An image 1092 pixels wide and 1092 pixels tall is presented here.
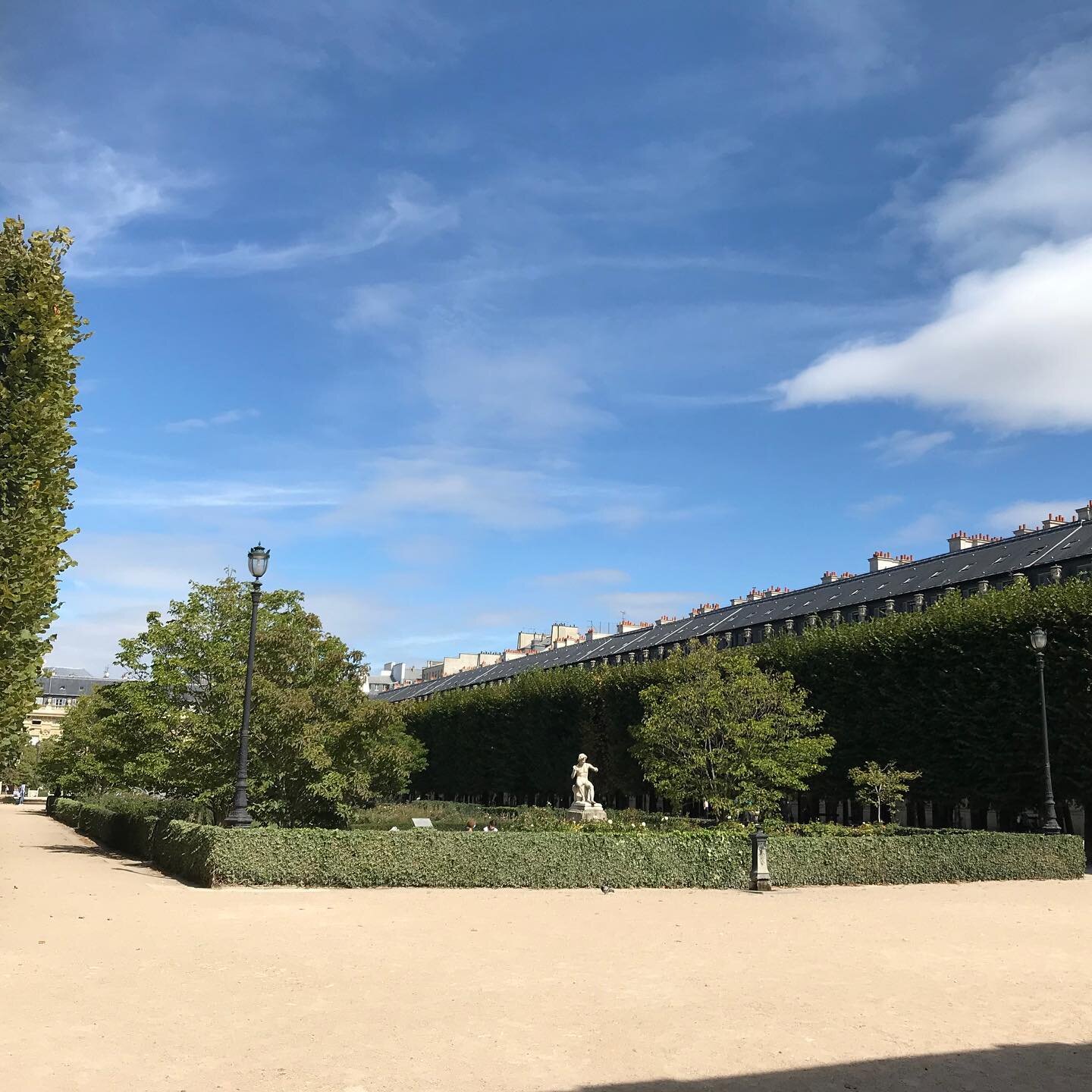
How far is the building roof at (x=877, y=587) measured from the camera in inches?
1891

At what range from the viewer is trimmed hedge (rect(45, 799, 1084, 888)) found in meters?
21.8

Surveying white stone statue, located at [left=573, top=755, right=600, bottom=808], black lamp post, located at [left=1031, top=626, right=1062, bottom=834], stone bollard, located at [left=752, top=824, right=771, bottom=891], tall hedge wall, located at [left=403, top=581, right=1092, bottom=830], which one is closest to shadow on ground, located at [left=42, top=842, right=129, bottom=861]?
white stone statue, located at [left=573, top=755, right=600, bottom=808]

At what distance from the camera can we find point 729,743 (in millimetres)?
35781

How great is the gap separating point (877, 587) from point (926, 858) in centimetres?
3281

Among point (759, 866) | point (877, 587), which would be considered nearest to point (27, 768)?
point (877, 587)

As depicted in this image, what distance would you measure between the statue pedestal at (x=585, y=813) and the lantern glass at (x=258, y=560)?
584 inches

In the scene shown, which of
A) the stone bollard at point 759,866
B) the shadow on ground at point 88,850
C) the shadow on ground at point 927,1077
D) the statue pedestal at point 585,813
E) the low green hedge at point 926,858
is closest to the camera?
the shadow on ground at point 927,1077

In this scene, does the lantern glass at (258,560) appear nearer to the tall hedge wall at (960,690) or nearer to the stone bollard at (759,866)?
the stone bollard at (759,866)

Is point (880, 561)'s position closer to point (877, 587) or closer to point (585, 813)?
point (877, 587)

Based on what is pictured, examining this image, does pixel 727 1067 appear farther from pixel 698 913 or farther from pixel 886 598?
pixel 886 598

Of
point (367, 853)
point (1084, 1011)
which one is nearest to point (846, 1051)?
point (1084, 1011)

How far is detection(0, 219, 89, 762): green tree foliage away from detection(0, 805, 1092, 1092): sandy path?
5.16 meters

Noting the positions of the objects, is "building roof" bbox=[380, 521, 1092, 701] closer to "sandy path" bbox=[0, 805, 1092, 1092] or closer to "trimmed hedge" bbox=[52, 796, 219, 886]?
"sandy path" bbox=[0, 805, 1092, 1092]

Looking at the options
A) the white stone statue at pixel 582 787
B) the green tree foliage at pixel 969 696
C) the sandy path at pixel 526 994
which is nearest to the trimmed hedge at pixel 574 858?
the sandy path at pixel 526 994
